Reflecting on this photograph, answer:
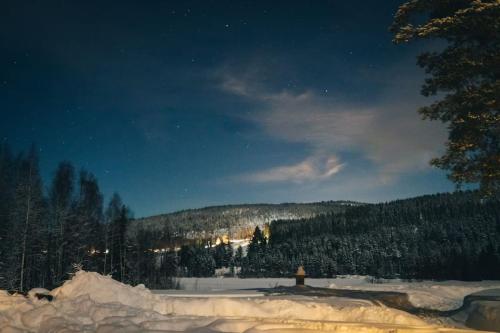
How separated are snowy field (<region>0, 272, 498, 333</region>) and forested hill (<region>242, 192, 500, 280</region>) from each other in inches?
2401

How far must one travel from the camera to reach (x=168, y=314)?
11.6 metres

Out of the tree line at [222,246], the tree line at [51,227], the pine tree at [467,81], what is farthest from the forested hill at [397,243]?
the pine tree at [467,81]

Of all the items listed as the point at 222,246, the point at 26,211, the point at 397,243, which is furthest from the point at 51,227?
the point at 222,246

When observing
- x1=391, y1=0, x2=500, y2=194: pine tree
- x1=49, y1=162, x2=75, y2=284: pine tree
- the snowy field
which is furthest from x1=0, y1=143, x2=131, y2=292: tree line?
x1=391, y1=0, x2=500, y2=194: pine tree

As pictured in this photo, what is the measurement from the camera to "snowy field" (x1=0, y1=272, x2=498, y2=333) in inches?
345

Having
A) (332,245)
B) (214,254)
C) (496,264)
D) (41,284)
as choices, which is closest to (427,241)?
(332,245)

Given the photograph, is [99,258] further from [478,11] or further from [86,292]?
[478,11]

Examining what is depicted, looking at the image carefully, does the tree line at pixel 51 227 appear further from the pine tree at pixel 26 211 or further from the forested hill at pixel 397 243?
the forested hill at pixel 397 243

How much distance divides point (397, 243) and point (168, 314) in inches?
4042

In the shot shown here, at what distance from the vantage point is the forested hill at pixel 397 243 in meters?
74.1

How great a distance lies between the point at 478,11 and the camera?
11250mm

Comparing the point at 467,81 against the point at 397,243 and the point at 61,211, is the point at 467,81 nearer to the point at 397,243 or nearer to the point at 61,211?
the point at 61,211

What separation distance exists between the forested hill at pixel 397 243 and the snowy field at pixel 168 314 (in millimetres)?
60982

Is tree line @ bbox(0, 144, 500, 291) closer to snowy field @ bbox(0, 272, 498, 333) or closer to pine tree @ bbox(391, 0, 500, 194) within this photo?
pine tree @ bbox(391, 0, 500, 194)
